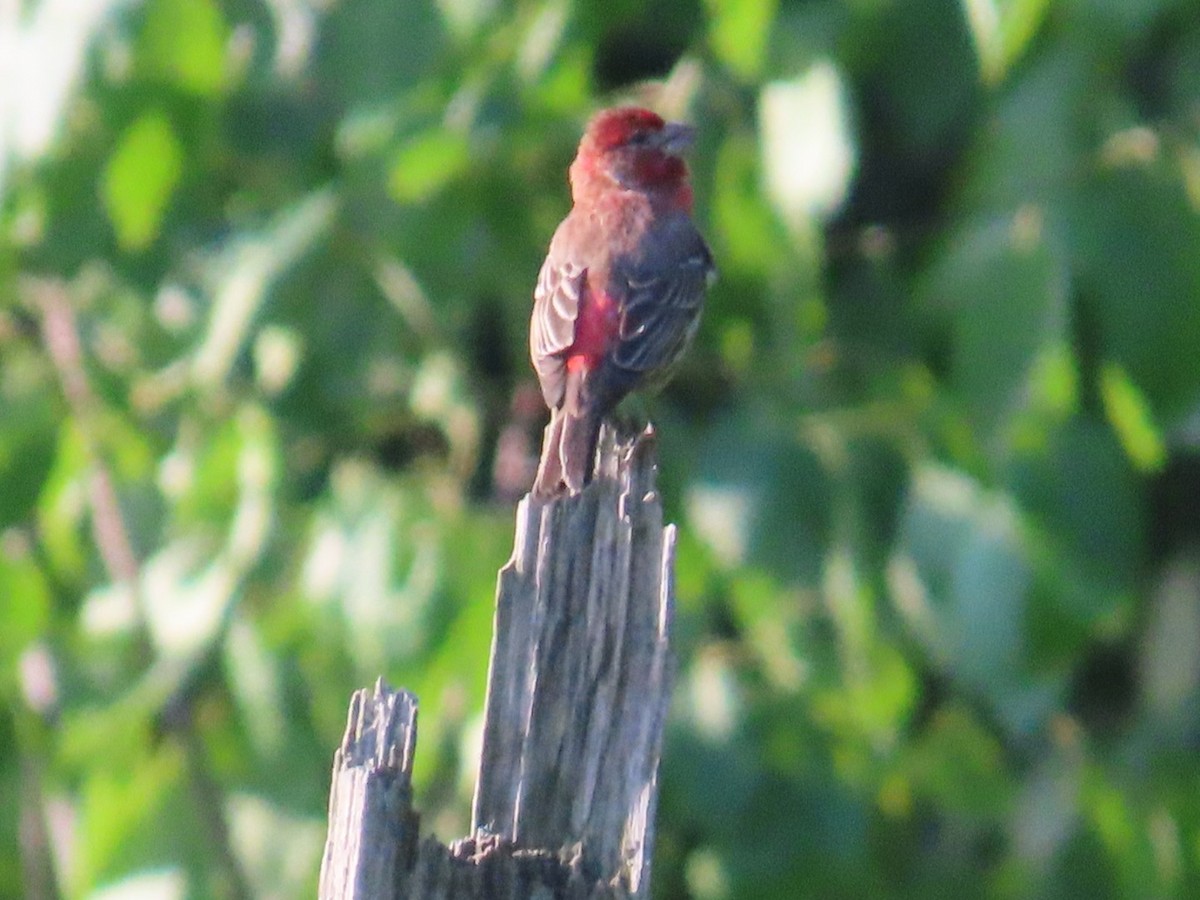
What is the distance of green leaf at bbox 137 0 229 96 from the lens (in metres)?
5.34

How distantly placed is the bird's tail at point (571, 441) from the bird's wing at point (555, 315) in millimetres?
79

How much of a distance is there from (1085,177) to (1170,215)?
221 mm

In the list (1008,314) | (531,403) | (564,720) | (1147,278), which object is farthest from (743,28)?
(564,720)

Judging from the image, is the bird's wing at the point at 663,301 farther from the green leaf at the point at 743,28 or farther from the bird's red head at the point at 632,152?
the green leaf at the point at 743,28

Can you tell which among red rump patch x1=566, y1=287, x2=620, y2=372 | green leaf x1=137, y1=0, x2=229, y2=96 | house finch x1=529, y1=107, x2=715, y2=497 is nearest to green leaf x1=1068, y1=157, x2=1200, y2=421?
house finch x1=529, y1=107, x2=715, y2=497

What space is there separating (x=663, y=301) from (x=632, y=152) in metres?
0.66

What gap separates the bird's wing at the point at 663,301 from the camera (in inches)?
202

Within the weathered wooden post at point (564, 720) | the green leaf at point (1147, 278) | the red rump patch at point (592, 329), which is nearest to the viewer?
the weathered wooden post at point (564, 720)

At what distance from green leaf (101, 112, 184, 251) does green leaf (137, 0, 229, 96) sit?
0.31 meters

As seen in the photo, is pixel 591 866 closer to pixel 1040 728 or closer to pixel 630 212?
pixel 630 212

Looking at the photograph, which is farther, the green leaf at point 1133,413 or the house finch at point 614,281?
the green leaf at point 1133,413

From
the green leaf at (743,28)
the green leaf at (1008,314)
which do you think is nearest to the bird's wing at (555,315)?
the green leaf at (743,28)

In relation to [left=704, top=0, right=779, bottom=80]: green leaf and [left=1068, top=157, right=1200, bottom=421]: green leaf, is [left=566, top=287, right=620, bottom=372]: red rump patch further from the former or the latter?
[left=1068, top=157, right=1200, bottom=421]: green leaf

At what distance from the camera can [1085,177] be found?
17.4 ft
